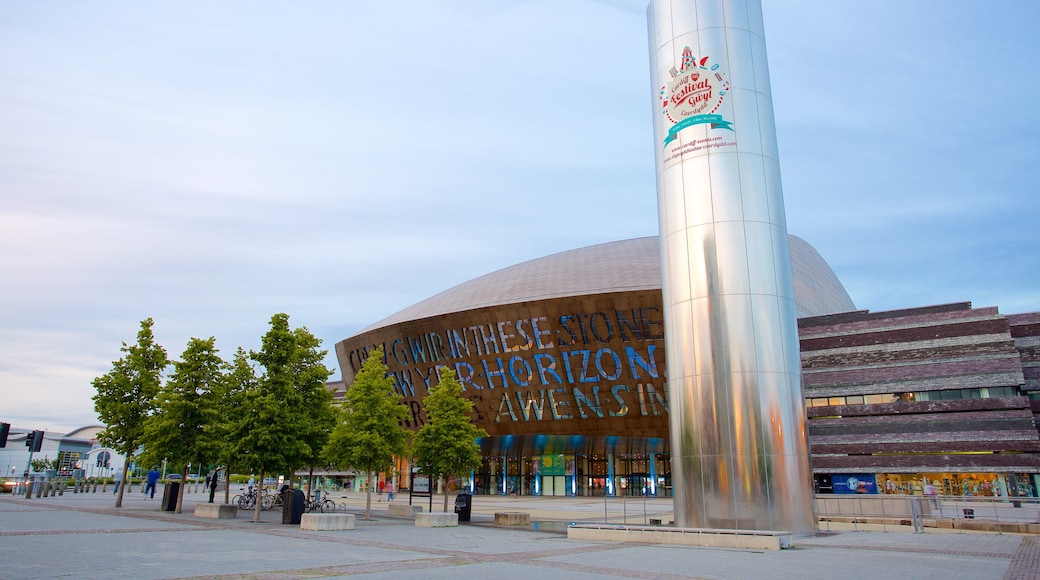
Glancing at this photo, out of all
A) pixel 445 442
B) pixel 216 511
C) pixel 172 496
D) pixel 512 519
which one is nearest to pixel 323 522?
pixel 512 519

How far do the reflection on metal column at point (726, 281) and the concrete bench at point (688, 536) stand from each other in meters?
1.28

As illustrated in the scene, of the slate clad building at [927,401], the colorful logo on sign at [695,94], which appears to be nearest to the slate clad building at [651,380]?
the slate clad building at [927,401]

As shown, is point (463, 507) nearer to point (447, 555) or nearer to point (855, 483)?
point (447, 555)

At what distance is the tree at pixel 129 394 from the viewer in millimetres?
33156

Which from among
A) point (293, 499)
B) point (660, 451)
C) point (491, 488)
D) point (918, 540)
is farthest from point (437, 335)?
point (918, 540)

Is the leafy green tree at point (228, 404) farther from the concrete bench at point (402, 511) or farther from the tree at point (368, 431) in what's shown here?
the concrete bench at point (402, 511)

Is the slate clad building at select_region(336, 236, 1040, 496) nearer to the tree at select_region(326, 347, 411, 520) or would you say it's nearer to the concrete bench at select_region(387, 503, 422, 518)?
the tree at select_region(326, 347, 411, 520)

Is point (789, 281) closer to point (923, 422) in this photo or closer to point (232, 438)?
point (232, 438)

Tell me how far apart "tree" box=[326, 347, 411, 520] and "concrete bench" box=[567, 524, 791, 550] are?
1206cm

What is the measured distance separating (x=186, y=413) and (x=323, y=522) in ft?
41.9

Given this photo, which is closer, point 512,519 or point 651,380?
point 512,519

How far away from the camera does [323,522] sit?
22.1 metres

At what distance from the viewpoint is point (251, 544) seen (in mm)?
16766

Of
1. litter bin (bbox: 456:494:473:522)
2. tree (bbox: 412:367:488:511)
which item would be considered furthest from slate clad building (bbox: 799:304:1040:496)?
litter bin (bbox: 456:494:473:522)
